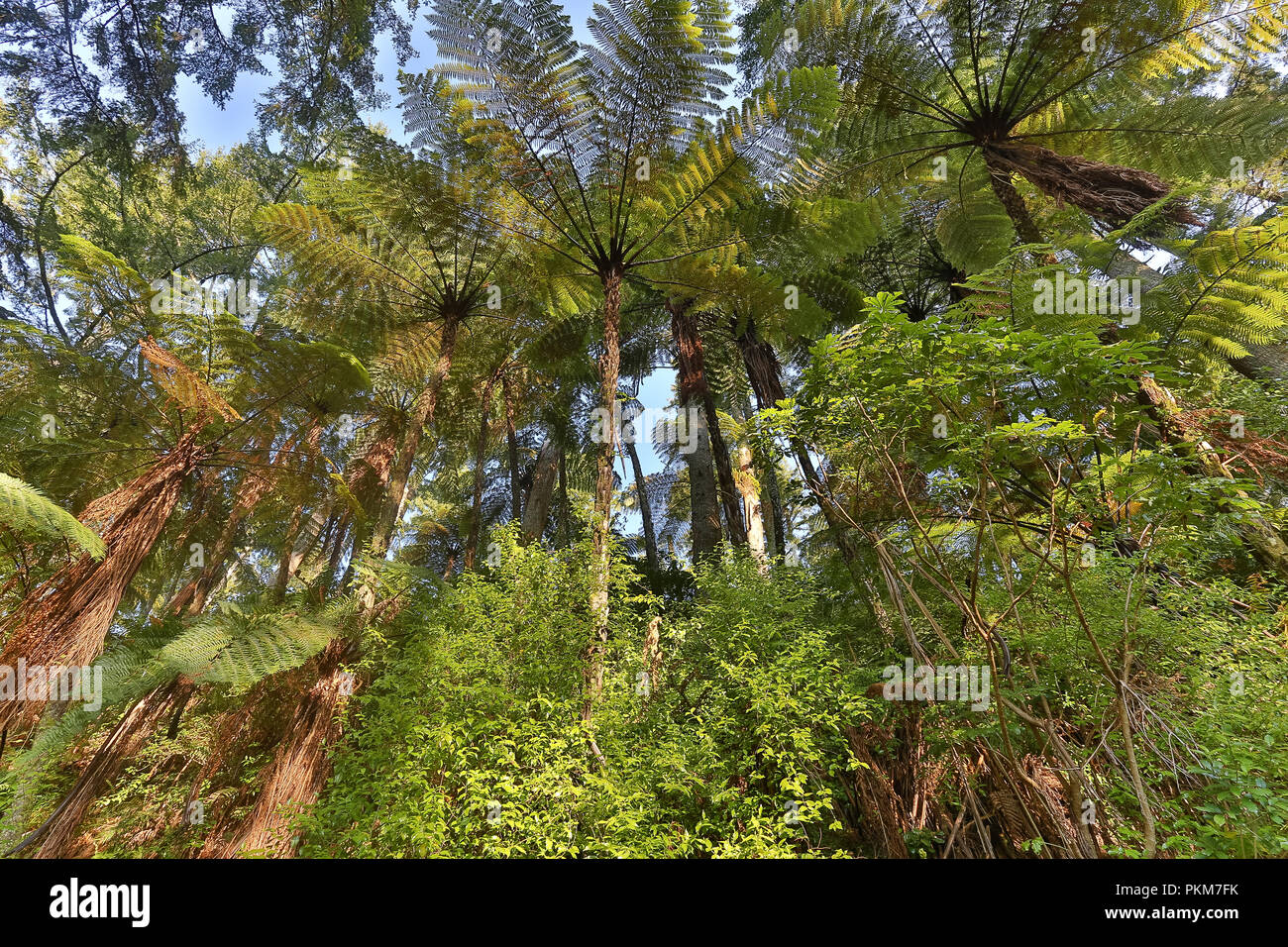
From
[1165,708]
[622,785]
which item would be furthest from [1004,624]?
[622,785]

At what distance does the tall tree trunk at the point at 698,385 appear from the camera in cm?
719

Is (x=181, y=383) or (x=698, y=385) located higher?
(x=698, y=385)

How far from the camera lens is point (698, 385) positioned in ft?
23.7

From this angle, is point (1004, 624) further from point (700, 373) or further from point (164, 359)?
point (164, 359)

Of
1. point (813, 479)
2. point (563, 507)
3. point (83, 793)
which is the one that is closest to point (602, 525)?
point (813, 479)

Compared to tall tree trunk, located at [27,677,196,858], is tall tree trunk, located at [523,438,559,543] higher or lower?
higher

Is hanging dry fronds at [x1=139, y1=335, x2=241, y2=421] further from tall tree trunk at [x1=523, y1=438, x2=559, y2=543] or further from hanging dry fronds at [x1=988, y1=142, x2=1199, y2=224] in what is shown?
hanging dry fronds at [x1=988, y1=142, x2=1199, y2=224]

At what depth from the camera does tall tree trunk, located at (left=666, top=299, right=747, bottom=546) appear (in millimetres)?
7191

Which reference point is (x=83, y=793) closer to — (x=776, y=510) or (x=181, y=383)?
(x=181, y=383)

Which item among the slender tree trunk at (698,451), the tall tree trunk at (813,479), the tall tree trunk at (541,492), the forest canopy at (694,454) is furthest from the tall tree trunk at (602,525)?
the tall tree trunk at (541,492)

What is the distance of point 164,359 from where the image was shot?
3.21 meters

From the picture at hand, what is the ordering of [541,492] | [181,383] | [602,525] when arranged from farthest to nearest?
[541,492] < [602,525] < [181,383]

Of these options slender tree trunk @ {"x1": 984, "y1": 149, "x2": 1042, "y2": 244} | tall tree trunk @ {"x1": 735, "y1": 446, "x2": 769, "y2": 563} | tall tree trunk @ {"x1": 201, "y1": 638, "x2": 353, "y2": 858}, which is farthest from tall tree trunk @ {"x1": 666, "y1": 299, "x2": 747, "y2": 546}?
tall tree trunk @ {"x1": 201, "y1": 638, "x2": 353, "y2": 858}
